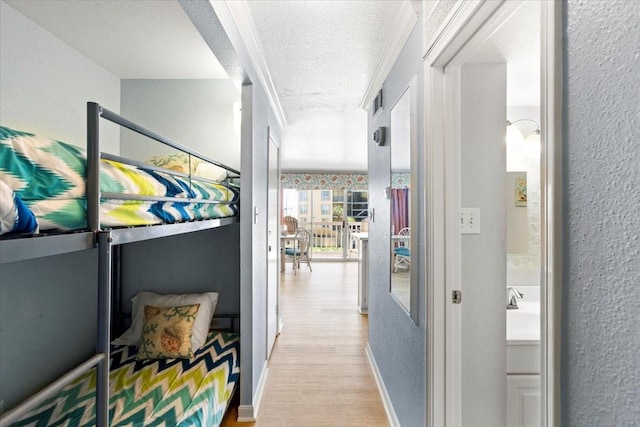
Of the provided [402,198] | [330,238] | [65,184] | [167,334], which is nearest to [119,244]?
[167,334]

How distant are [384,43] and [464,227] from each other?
1225mm

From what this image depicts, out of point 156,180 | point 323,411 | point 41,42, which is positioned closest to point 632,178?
point 156,180

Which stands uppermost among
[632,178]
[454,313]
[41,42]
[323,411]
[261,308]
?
[41,42]

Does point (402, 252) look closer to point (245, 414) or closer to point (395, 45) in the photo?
point (395, 45)

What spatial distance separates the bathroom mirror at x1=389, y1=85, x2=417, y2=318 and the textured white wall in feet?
6.60

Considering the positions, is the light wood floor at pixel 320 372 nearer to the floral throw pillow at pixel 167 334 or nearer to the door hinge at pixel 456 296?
the floral throw pillow at pixel 167 334

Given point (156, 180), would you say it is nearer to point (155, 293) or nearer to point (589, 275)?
point (589, 275)

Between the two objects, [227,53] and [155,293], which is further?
[155,293]

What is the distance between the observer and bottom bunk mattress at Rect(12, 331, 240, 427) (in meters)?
1.44

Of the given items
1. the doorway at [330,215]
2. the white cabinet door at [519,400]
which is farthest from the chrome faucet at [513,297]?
the doorway at [330,215]

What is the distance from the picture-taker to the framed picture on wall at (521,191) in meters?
1.90

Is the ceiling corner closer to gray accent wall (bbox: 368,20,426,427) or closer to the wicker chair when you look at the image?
gray accent wall (bbox: 368,20,426,427)

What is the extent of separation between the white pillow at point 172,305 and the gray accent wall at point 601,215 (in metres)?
2.03

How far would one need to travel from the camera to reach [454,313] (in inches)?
52.3
